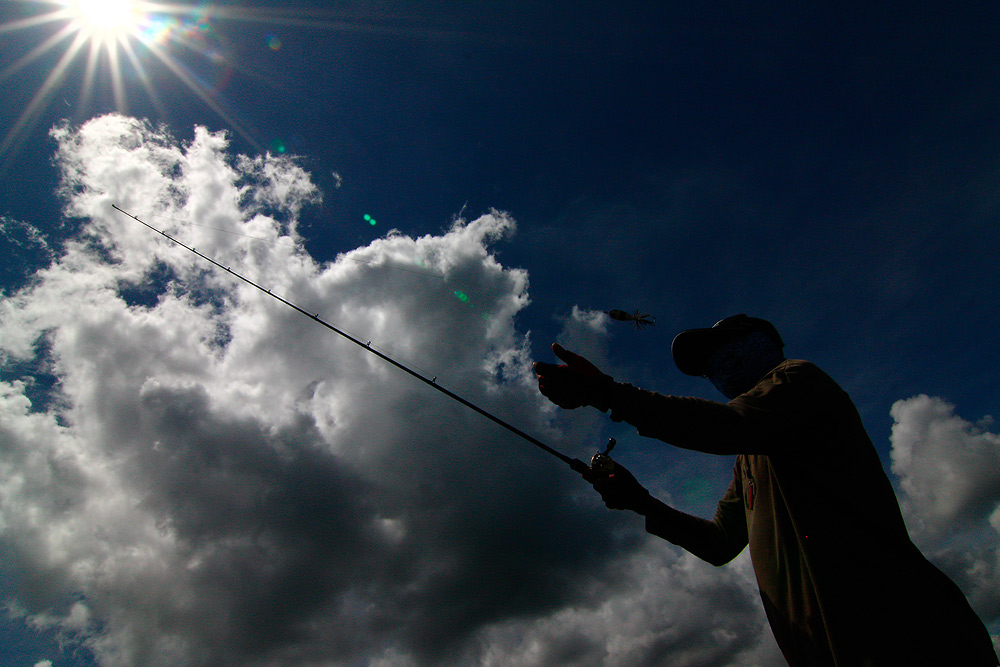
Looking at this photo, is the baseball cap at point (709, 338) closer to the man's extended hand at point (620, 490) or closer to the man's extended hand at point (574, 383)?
the man's extended hand at point (620, 490)

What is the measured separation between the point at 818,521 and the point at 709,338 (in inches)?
83.1

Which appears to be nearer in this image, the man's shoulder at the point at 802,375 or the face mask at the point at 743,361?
the man's shoulder at the point at 802,375

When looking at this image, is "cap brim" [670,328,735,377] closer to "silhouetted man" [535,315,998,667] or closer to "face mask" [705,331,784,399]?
"face mask" [705,331,784,399]

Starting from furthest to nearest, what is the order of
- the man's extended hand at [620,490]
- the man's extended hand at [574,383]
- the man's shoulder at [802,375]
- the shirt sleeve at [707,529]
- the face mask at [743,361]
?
1. the shirt sleeve at [707,529]
2. the man's extended hand at [620,490]
3. the face mask at [743,361]
4. the man's shoulder at [802,375]
5. the man's extended hand at [574,383]

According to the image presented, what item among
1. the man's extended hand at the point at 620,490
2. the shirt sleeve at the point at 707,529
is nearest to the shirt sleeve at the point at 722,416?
the man's extended hand at the point at 620,490

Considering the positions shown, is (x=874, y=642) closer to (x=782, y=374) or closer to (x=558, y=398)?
(x=782, y=374)

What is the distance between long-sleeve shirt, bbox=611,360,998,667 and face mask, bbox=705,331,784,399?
2.86ft

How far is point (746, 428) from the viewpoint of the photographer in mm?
3008

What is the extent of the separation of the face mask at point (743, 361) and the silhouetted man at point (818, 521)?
78 centimetres

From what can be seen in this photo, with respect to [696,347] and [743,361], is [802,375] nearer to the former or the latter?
[743,361]

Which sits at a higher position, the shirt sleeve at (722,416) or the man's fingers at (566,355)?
the man's fingers at (566,355)

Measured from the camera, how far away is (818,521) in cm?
329

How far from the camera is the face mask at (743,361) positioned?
4457mm

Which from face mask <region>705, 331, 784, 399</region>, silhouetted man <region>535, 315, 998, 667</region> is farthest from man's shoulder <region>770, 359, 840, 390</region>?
face mask <region>705, 331, 784, 399</region>
